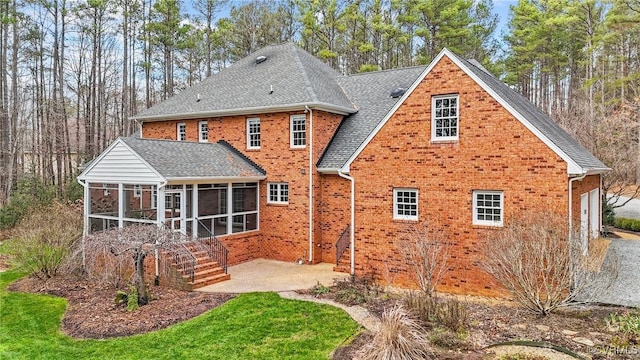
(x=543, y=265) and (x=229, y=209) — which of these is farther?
(x=229, y=209)

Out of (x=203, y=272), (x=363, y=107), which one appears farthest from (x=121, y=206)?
(x=363, y=107)

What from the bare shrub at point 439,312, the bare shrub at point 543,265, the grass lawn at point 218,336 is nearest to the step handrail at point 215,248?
the grass lawn at point 218,336

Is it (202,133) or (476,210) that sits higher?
(202,133)

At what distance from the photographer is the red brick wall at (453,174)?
1107 centimetres

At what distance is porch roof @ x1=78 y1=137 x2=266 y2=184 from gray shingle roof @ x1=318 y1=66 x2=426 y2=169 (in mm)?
3442

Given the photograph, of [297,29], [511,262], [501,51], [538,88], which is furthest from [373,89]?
[538,88]

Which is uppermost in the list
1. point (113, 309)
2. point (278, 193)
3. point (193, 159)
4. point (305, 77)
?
point (305, 77)

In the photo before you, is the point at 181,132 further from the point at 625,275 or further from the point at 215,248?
the point at 625,275

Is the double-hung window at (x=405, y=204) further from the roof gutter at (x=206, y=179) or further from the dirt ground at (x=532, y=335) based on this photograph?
the roof gutter at (x=206, y=179)

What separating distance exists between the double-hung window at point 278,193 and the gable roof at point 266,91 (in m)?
3.14

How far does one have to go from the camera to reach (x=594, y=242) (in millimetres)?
9445

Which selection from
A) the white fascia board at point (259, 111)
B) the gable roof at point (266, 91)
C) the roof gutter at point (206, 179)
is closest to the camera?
the roof gutter at point (206, 179)

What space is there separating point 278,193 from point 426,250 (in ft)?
25.6

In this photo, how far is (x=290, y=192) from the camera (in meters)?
17.1
